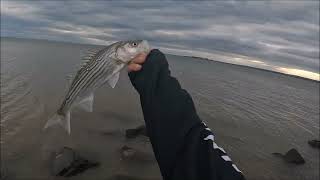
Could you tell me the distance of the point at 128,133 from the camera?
19391 millimetres

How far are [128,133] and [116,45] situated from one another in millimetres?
15648

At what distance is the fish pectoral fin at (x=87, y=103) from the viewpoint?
4807 millimetres

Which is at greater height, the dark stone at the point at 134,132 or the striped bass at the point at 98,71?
the striped bass at the point at 98,71

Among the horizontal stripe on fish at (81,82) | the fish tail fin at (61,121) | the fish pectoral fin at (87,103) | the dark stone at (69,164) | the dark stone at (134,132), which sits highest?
the horizontal stripe on fish at (81,82)

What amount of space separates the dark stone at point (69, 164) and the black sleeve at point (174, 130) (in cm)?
1065

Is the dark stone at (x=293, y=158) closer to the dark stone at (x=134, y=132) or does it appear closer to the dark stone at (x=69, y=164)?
the dark stone at (x=134, y=132)

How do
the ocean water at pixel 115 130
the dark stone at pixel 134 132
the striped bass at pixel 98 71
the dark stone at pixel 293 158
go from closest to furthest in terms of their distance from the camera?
the striped bass at pixel 98 71, the ocean water at pixel 115 130, the dark stone at pixel 134 132, the dark stone at pixel 293 158

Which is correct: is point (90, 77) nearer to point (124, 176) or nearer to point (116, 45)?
point (116, 45)

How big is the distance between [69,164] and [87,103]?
9.54m

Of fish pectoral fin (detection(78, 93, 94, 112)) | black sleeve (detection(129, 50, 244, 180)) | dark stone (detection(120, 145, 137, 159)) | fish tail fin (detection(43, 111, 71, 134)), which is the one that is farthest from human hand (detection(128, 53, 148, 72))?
dark stone (detection(120, 145, 137, 159))

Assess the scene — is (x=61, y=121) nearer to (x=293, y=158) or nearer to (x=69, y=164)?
(x=69, y=164)

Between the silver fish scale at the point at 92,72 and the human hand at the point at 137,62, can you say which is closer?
the human hand at the point at 137,62

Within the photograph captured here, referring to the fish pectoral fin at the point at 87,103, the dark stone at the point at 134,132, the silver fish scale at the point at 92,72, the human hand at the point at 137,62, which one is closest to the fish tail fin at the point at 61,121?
the silver fish scale at the point at 92,72

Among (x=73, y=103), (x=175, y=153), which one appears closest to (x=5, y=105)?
(x=73, y=103)
